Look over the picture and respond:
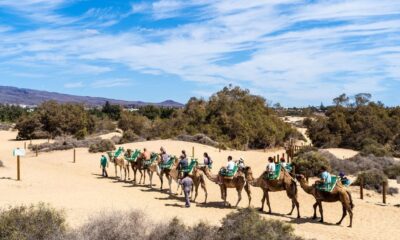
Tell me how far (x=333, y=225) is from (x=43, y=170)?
1941 centimetres

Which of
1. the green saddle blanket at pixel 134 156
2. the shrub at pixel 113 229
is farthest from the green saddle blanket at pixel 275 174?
the green saddle blanket at pixel 134 156

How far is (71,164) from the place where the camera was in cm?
3362

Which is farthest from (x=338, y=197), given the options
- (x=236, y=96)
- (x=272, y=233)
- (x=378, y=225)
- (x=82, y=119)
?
(x=82, y=119)

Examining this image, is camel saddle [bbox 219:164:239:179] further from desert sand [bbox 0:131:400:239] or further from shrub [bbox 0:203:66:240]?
shrub [bbox 0:203:66:240]

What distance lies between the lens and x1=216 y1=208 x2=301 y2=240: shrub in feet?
33.7

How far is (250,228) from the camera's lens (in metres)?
10.5

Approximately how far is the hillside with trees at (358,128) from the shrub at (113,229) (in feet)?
116

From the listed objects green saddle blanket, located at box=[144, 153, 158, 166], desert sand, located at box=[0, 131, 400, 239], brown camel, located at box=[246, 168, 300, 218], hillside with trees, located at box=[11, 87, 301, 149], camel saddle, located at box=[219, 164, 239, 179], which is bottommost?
desert sand, located at box=[0, 131, 400, 239]

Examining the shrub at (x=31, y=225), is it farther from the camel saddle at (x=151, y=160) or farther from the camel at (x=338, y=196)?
the camel saddle at (x=151, y=160)

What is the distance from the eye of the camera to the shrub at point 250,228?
1027 cm

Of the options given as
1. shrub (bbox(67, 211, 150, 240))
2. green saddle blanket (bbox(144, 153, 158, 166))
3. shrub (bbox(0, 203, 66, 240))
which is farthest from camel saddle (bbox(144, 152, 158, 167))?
shrub (bbox(0, 203, 66, 240))

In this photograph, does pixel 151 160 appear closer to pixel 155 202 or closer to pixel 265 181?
pixel 155 202

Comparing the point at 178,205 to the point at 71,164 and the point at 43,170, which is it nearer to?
the point at 43,170

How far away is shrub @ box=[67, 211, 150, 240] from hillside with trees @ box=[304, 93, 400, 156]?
116ft
